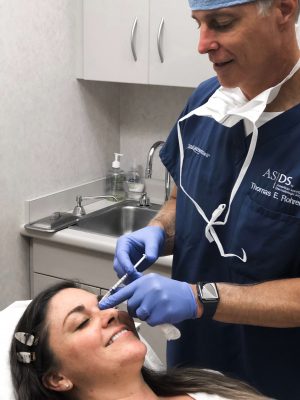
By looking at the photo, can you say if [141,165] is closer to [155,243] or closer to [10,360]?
[155,243]

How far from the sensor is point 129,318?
1458 millimetres

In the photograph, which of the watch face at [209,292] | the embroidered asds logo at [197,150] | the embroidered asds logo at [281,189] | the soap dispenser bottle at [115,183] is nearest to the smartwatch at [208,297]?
the watch face at [209,292]

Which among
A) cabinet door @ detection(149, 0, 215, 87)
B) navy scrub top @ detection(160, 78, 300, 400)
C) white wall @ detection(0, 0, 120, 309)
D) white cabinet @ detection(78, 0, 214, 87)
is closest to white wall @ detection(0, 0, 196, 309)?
white wall @ detection(0, 0, 120, 309)

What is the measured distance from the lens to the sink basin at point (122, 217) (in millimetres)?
2682

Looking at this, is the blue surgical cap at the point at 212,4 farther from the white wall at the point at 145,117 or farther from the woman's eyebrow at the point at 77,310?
the white wall at the point at 145,117

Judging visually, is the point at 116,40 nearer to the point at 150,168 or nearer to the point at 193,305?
the point at 150,168

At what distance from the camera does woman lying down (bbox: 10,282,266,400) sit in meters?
1.38

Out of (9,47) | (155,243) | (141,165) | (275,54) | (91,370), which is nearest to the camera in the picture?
(275,54)

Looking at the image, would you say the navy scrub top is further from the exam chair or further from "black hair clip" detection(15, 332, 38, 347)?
"black hair clip" detection(15, 332, 38, 347)

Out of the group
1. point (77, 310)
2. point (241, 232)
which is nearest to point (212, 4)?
point (241, 232)

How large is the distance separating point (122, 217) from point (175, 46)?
0.93 m

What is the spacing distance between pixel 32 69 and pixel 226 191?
1.25m

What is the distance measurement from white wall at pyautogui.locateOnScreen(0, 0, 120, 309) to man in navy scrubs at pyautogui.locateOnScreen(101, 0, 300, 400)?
0.93 metres

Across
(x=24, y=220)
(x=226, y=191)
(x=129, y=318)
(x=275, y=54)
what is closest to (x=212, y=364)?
(x=129, y=318)
